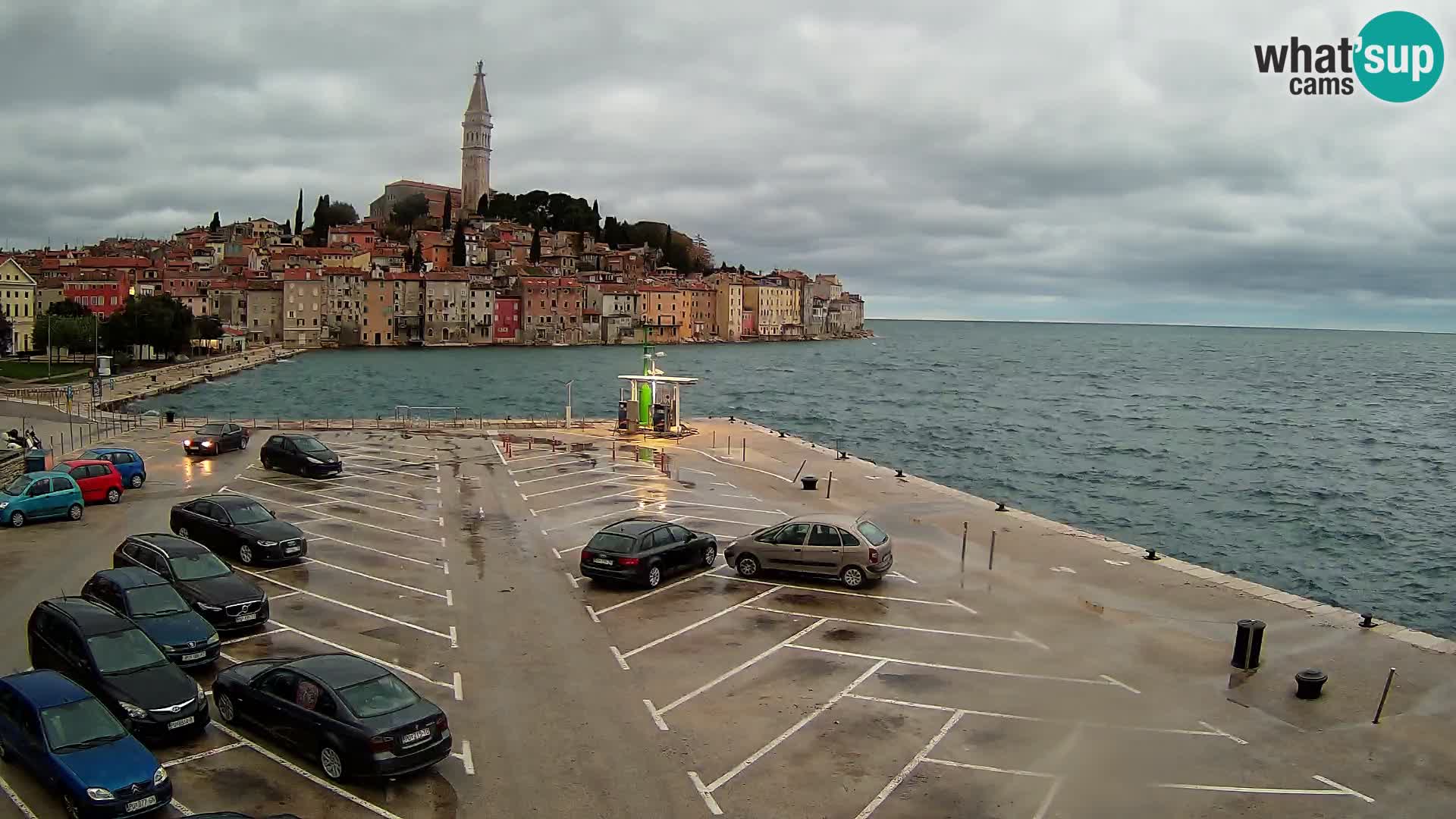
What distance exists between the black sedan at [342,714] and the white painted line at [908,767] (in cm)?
431

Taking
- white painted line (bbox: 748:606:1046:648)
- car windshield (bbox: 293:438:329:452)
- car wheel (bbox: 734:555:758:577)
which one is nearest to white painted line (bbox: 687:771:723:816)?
white painted line (bbox: 748:606:1046:648)

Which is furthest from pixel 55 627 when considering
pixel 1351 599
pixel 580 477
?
pixel 1351 599

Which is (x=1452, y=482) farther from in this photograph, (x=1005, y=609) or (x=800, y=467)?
(x=1005, y=609)

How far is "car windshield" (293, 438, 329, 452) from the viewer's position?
29.1 metres

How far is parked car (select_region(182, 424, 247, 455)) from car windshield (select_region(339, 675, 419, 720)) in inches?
1006

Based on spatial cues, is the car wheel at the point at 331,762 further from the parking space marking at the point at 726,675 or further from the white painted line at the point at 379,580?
the white painted line at the point at 379,580

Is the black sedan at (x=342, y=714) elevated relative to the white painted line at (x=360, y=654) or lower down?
elevated

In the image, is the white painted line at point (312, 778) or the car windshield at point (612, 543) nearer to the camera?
the white painted line at point (312, 778)

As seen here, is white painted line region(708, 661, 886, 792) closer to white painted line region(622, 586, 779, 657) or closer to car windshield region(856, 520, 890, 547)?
white painted line region(622, 586, 779, 657)

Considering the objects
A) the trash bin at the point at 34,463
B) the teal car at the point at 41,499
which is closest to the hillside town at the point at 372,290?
the trash bin at the point at 34,463

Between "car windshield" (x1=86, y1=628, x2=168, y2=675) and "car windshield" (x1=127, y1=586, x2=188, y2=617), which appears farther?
"car windshield" (x1=127, y1=586, x2=188, y2=617)

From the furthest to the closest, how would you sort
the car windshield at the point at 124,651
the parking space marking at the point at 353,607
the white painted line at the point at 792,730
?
the parking space marking at the point at 353,607 < the car windshield at the point at 124,651 < the white painted line at the point at 792,730

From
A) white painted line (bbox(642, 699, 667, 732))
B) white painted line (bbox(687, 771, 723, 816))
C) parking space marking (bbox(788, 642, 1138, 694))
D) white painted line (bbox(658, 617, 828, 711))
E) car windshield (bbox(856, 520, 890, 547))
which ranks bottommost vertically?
white painted line (bbox(687, 771, 723, 816))

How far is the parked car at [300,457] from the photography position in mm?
28656
